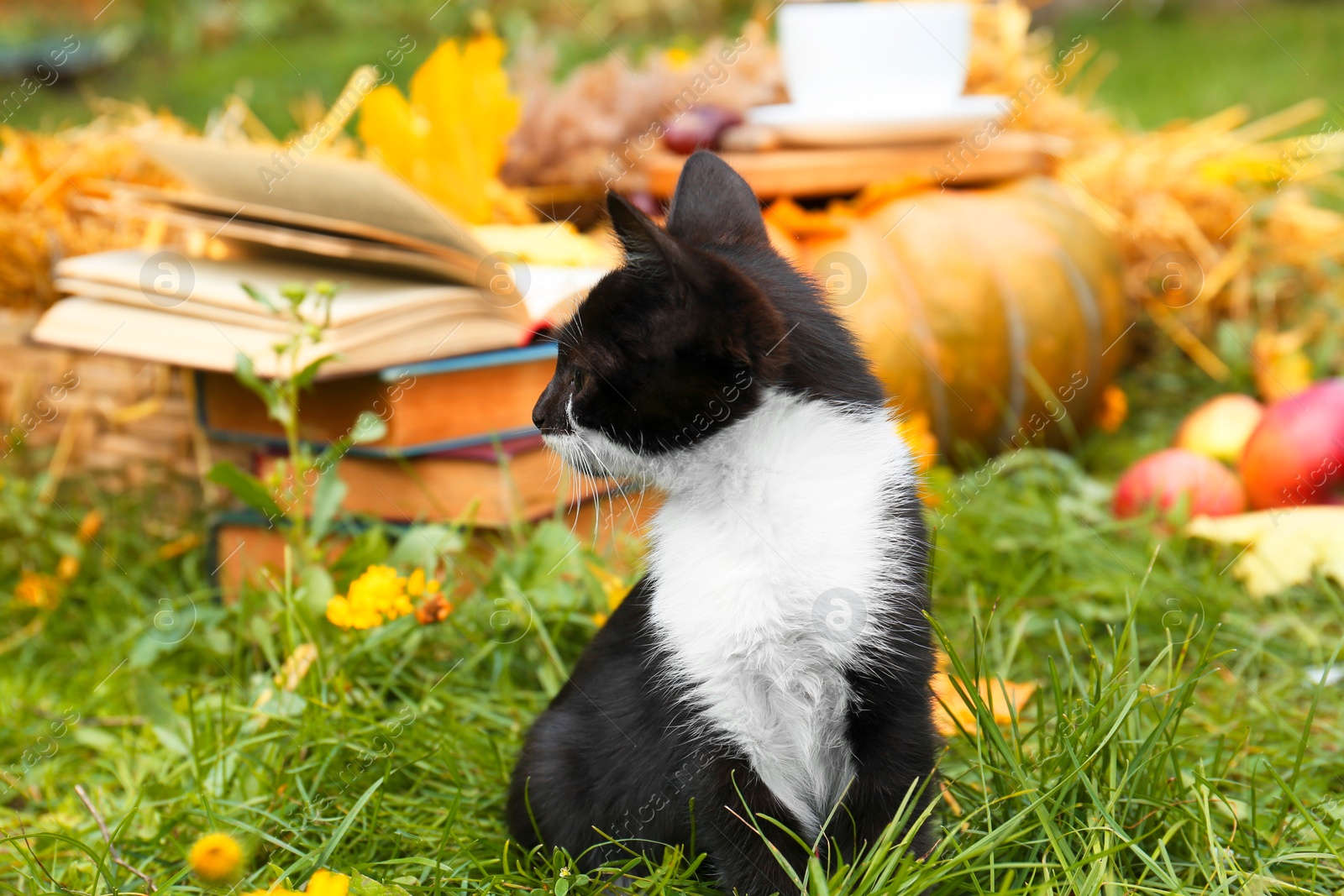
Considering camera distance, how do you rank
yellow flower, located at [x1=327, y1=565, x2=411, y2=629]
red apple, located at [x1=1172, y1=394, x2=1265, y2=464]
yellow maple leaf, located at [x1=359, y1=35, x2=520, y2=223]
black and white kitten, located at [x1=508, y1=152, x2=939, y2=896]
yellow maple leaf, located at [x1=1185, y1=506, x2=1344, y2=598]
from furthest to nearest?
red apple, located at [x1=1172, y1=394, x2=1265, y2=464] → yellow maple leaf, located at [x1=359, y1=35, x2=520, y2=223] → yellow maple leaf, located at [x1=1185, y1=506, x2=1344, y2=598] → yellow flower, located at [x1=327, y1=565, x2=411, y2=629] → black and white kitten, located at [x1=508, y1=152, x2=939, y2=896]

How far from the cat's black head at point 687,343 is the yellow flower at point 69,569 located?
63.7 inches

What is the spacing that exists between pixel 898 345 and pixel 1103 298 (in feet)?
2.36

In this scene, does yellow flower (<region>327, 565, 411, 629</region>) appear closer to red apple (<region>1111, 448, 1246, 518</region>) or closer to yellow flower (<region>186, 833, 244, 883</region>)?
yellow flower (<region>186, 833, 244, 883</region>)

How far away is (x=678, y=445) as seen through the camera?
118 centimetres

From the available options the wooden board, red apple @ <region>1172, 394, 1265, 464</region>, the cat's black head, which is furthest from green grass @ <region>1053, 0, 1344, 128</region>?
the cat's black head

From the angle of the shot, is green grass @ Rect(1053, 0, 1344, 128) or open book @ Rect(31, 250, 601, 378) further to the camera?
green grass @ Rect(1053, 0, 1344, 128)

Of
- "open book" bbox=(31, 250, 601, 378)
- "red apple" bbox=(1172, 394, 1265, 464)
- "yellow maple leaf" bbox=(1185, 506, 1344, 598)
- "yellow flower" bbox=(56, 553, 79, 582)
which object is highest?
"open book" bbox=(31, 250, 601, 378)

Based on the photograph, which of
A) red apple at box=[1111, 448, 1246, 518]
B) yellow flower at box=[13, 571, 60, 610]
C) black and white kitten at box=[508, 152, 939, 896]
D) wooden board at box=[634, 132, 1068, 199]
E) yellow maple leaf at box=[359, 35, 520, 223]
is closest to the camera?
black and white kitten at box=[508, 152, 939, 896]

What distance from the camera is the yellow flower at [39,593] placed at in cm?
229

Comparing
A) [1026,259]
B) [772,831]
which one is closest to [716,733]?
[772,831]

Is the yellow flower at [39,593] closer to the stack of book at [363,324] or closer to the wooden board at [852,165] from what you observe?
the stack of book at [363,324]

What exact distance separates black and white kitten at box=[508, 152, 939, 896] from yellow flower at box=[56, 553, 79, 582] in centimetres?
163

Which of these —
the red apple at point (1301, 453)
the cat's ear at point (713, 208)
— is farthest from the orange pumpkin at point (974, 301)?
the cat's ear at point (713, 208)

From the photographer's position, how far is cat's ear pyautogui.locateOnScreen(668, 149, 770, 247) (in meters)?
1.29
